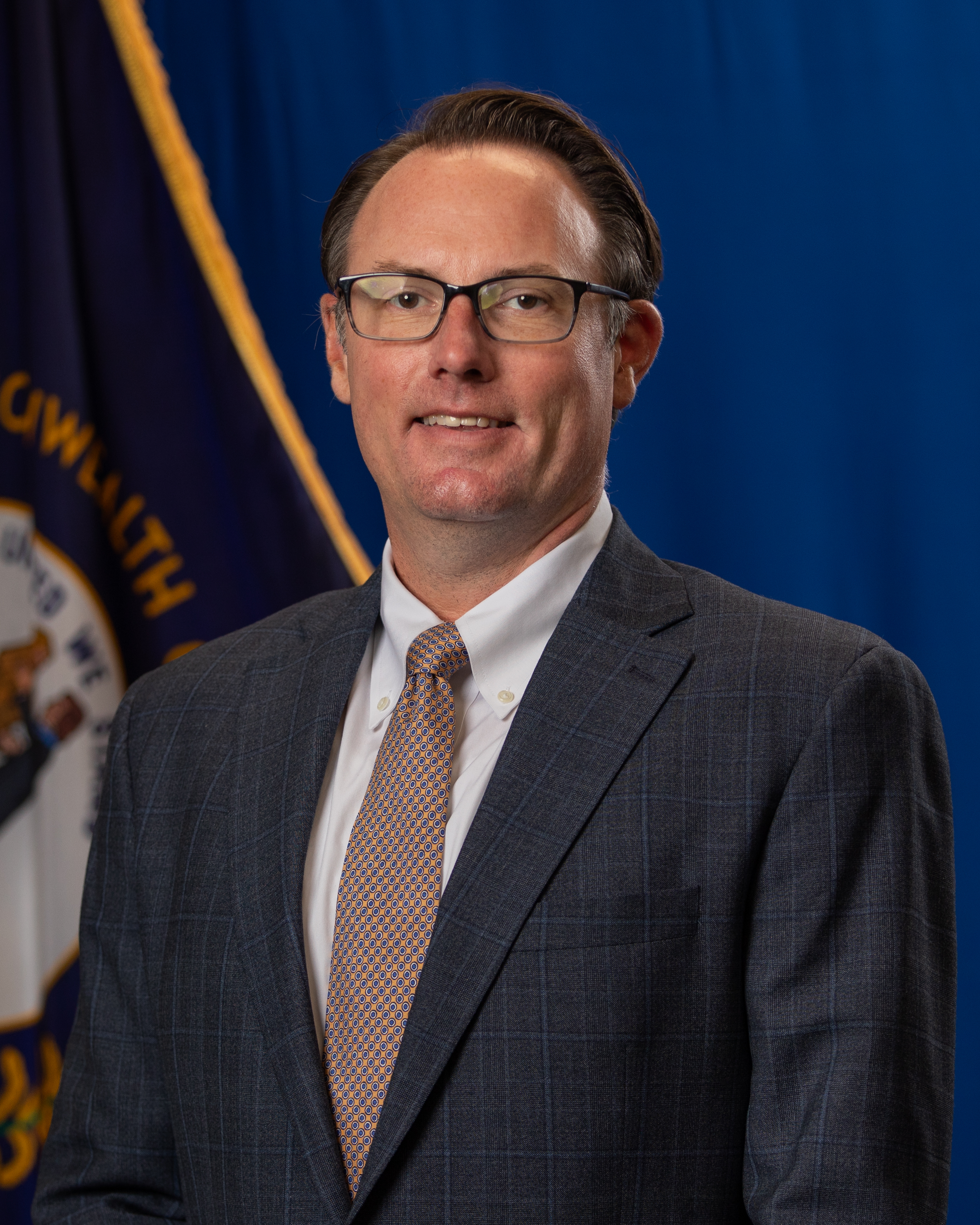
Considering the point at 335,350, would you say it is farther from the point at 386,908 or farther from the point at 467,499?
the point at 386,908

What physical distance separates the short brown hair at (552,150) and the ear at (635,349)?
0.07ft

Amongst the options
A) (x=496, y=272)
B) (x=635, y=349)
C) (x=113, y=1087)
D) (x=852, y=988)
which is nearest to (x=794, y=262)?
(x=635, y=349)

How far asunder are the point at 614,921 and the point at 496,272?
26.7 inches

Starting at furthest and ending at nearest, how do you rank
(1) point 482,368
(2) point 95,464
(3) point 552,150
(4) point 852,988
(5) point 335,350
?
(2) point 95,464 → (5) point 335,350 → (3) point 552,150 → (1) point 482,368 → (4) point 852,988

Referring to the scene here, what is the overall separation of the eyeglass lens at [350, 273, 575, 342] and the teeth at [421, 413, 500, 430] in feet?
0.28

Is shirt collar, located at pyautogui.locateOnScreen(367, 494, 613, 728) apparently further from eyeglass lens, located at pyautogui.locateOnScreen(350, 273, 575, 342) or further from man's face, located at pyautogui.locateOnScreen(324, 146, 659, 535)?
eyeglass lens, located at pyautogui.locateOnScreen(350, 273, 575, 342)

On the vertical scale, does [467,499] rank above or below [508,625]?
above

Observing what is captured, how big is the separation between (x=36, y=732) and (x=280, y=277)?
3.63 ft

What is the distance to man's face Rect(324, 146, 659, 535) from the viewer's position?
4.40ft

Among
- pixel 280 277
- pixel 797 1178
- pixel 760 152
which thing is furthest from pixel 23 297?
pixel 797 1178

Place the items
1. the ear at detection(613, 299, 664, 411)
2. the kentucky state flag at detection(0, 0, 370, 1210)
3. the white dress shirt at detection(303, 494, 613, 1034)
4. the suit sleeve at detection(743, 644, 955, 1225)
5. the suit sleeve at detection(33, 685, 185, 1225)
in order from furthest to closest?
the kentucky state flag at detection(0, 0, 370, 1210) < the ear at detection(613, 299, 664, 411) < the suit sleeve at detection(33, 685, 185, 1225) < the white dress shirt at detection(303, 494, 613, 1034) < the suit sleeve at detection(743, 644, 955, 1225)

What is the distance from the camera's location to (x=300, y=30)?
2.71 metres

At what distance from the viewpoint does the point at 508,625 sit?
1.36 m

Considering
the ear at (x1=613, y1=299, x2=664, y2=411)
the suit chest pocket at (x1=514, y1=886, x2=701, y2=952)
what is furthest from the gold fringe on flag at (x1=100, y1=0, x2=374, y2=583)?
the suit chest pocket at (x1=514, y1=886, x2=701, y2=952)
